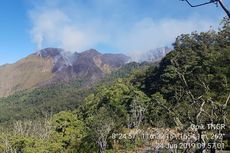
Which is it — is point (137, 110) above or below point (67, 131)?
above

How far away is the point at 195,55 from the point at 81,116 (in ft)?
82.9

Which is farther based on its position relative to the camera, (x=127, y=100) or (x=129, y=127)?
(x=127, y=100)

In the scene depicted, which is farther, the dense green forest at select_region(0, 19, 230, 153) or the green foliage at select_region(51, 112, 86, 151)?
the green foliage at select_region(51, 112, 86, 151)

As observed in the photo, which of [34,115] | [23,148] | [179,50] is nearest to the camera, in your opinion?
[23,148]

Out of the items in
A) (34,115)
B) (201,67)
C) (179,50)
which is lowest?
(34,115)

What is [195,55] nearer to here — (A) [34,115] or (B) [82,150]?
(B) [82,150]

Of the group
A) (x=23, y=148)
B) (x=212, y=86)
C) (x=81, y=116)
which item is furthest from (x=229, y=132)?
(x=81, y=116)

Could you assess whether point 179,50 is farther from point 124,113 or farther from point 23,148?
point 23,148

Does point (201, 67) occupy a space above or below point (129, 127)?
above

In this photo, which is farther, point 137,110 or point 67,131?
point 137,110

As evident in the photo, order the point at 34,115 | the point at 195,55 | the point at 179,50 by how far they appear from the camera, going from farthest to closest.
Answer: the point at 34,115, the point at 179,50, the point at 195,55

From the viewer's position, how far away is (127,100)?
60.3 meters

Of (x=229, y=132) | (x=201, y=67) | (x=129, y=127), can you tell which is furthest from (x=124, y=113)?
(x=229, y=132)

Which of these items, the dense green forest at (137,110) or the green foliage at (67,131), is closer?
the dense green forest at (137,110)
